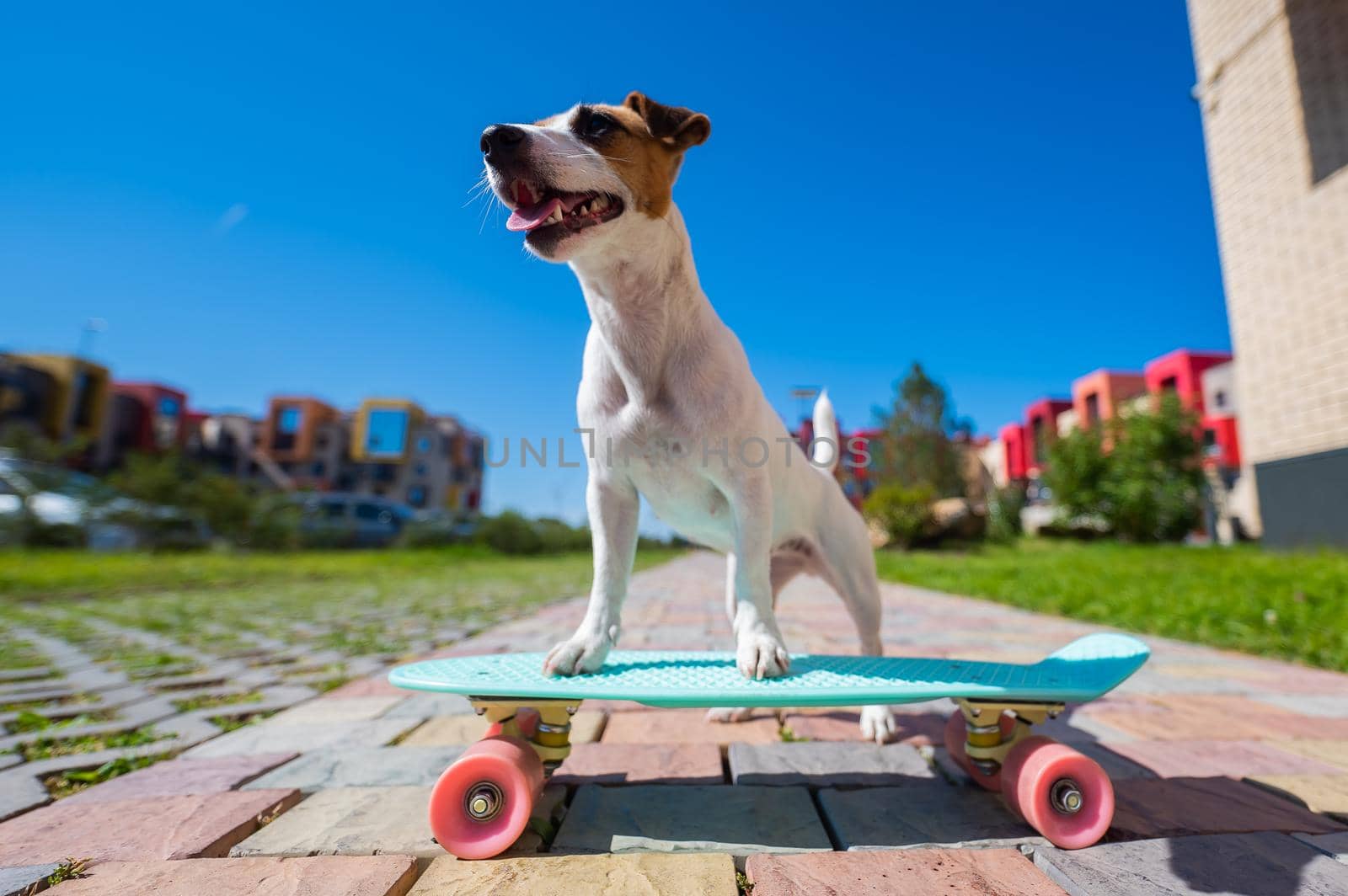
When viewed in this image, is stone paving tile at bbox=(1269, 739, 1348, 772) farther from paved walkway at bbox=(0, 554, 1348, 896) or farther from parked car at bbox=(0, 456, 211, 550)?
parked car at bbox=(0, 456, 211, 550)

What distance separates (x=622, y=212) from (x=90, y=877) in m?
1.57

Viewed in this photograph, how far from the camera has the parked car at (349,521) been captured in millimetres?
14586

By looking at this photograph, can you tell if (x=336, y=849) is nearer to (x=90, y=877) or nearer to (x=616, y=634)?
(x=90, y=877)

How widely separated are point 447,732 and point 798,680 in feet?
3.98

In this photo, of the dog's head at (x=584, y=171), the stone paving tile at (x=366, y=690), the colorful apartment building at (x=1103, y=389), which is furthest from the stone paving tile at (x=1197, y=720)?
the colorful apartment building at (x=1103, y=389)

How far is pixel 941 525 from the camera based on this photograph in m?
14.1

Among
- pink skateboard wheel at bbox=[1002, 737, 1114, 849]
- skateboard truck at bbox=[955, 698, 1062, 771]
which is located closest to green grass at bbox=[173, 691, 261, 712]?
skateboard truck at bbox=[955, 698, 1062, 771]

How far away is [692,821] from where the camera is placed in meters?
1.36

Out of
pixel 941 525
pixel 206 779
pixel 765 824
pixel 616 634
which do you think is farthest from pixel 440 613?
pixel 941 525

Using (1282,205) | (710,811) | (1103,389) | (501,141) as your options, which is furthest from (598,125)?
(1103,389)

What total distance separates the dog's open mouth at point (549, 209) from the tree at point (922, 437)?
21.6 m

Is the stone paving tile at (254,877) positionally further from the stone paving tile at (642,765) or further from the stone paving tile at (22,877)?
the stone paving tile at (642,765)

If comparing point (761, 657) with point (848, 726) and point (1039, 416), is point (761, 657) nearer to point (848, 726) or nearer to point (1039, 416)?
point (848, 726)

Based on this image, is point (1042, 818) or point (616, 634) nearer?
point (1042, 818)
